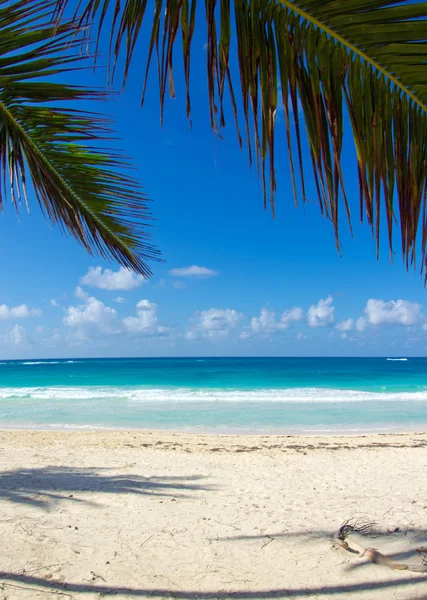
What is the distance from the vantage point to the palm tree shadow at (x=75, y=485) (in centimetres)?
526

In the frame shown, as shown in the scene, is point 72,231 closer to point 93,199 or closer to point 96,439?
point 93,199

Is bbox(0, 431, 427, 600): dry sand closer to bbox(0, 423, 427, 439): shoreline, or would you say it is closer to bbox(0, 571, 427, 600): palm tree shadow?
bbox(0, 571, 427, 600): palm tree shadow

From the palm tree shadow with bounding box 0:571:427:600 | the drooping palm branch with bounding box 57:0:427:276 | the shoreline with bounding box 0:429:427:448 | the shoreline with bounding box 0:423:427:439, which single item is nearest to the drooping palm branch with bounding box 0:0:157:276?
the drooping palm branch with bounding box 57:0:427:276

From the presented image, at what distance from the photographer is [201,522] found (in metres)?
4.48

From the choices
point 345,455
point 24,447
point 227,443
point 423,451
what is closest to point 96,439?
point 24,447

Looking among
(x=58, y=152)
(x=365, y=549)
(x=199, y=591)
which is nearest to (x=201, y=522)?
(x=199, y=591)

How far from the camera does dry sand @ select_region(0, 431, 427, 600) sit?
3170 millimetres

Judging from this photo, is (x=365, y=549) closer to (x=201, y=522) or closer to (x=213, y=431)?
(x=201, y=522)

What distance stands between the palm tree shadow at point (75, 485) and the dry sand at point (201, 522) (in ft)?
0.05

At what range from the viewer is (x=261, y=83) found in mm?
1205

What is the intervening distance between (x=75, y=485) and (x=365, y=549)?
375 cm

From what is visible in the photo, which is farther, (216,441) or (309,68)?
(216,441)

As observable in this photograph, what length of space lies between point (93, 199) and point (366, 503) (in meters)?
4.67

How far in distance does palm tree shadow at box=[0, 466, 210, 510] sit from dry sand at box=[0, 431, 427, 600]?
2 centimetres
